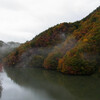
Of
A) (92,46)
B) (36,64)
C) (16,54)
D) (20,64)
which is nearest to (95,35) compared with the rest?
(92,46)

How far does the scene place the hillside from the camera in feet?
129

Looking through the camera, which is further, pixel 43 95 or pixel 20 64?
pixel 20 64

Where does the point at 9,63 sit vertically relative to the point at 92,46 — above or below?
below

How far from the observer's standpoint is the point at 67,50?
56000mm

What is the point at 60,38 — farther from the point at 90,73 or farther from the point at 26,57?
the point at 90,73

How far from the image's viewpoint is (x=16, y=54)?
263 feet

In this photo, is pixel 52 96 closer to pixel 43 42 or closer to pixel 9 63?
pixel 43 42

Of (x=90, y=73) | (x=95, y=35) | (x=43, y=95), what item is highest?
(x=95, y=35)

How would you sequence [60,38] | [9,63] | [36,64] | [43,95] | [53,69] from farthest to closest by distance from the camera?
[9,63], [60,38], [36,64], [53,69], [43,95]

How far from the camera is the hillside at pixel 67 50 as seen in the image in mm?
39312

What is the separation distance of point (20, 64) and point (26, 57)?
4.50 meters

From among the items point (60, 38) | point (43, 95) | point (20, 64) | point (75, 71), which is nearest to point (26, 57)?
point (20, 64)

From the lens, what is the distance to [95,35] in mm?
43969

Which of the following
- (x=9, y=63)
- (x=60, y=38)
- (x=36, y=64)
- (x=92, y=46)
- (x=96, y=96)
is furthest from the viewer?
(x=9, y=63)
